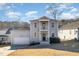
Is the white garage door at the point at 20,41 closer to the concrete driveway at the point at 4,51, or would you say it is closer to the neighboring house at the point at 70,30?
the concrete driveway at the point at 4,51

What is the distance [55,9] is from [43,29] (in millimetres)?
346

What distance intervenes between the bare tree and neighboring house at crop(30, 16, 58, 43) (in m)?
0.09

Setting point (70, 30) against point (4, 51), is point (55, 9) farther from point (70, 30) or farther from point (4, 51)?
point (4, 51)

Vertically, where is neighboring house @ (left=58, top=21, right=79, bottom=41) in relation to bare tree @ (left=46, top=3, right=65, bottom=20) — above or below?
below

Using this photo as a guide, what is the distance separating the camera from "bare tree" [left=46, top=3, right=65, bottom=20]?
13.9m

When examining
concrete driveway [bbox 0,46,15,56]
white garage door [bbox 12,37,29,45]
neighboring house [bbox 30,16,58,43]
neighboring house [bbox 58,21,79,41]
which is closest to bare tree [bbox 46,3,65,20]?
neighboring house [bbox 30,16,58,43]

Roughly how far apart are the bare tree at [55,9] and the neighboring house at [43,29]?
9cm

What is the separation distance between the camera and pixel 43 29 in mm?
13922

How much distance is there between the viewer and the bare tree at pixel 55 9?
13852 mm

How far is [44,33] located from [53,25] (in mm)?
179

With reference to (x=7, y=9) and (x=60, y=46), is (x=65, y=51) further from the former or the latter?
(x=7, y=9)

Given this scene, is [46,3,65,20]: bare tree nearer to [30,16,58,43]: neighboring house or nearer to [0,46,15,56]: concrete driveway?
[30,16,58,43]: neighboring house

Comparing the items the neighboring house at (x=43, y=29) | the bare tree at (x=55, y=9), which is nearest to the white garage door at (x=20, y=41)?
the neighboring house at (x=43, y=29)

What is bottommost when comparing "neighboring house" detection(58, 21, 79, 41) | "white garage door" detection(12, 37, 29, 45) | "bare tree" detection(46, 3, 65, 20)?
"white garage door" detection(12, 37, 29, 45)
